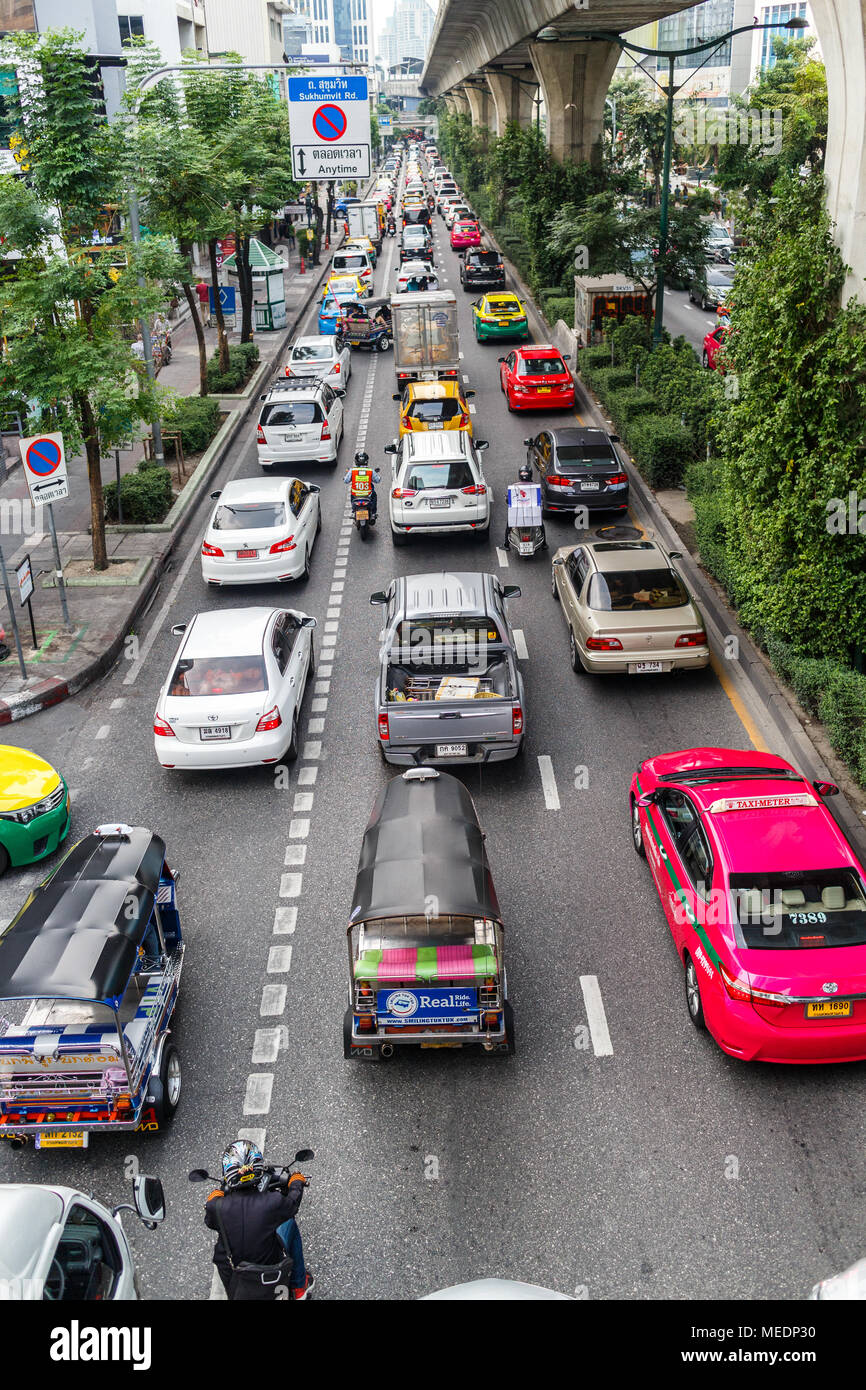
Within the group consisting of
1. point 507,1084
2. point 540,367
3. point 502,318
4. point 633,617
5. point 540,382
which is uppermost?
point 502,318

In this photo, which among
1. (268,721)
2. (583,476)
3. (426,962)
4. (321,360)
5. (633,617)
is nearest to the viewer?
(426,962)

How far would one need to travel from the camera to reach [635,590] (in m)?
15.0

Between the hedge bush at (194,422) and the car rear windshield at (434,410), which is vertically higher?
the car rear windshield at (434,410)

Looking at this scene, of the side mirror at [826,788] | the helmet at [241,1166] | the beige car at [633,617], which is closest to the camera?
the helmet at [241,1166]

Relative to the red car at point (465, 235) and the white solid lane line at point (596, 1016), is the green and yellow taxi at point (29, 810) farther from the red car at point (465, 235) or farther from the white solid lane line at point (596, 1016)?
the red car at point (465, 235)

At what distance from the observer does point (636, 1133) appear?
26.9 feet

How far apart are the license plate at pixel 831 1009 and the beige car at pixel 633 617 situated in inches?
268

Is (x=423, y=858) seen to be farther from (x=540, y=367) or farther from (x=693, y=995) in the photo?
(x=540, y=367)

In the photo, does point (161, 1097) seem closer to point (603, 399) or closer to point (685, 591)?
point (685, 591)

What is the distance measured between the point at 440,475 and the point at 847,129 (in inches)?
324

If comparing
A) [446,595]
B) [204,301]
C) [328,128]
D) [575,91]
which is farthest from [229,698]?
[575,91]

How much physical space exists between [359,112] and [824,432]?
17.4 m

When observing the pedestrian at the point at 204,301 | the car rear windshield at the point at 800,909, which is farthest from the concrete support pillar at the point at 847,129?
the pedestrian at the point at 204,301

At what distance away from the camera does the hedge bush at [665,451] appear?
2183 cm
